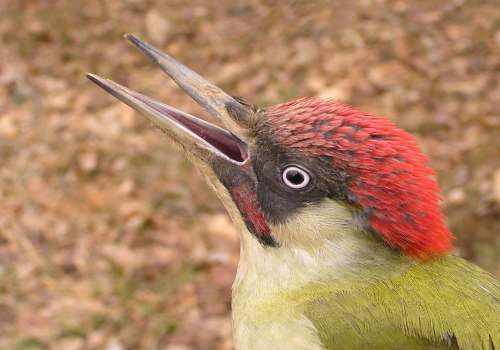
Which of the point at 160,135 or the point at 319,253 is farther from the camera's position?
the point at 160,135

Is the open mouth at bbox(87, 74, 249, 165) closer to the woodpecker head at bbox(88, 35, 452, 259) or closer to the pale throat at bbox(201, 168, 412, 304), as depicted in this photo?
the woodpecker head at bbox(88, 35, 452, 259)

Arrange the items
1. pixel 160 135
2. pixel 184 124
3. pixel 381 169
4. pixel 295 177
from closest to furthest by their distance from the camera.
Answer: pixel 381 169, pixel 295 177, pixel 184 124, pixel 160 135

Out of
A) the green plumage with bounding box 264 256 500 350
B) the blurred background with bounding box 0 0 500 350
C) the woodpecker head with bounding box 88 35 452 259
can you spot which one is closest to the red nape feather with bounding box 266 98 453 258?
the woodpecker head with bounding box 88 35 452 259

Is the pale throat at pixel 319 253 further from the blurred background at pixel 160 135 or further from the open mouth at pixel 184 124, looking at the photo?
the blurred background at pixel 160 135

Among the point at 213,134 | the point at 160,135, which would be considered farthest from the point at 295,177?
the point at 160,135

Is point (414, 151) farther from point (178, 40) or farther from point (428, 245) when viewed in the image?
point (178, 40)

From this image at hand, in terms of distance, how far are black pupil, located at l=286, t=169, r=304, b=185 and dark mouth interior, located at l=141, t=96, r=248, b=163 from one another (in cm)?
25

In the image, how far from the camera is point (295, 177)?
3.14 m

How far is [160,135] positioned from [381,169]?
15.5ft

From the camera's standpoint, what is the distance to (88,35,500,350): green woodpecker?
10.1 feet

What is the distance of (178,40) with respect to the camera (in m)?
10.0

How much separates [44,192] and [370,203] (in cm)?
497

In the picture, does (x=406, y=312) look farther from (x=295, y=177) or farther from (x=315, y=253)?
(x=295, y=177)

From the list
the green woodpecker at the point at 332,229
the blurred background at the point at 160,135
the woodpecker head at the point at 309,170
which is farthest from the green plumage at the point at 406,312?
the blurred background at the point at 160,135
